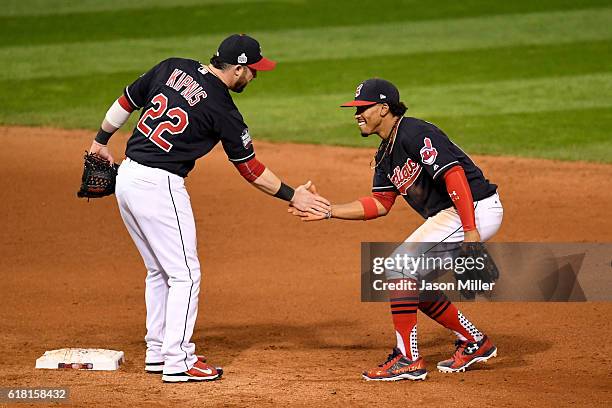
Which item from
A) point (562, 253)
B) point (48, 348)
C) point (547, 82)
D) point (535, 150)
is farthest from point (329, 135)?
point (48, 348)

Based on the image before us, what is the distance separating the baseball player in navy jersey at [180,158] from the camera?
6.39 m

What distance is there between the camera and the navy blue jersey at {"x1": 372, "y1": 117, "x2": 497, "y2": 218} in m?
6.41

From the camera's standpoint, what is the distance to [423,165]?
6.46 meters

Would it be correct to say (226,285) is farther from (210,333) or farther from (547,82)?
(547,82)

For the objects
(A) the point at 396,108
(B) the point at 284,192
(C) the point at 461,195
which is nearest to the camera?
(C) the point at 461,195

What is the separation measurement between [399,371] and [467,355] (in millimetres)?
587

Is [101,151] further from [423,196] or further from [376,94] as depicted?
[423,196]

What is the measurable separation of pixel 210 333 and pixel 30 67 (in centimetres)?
979

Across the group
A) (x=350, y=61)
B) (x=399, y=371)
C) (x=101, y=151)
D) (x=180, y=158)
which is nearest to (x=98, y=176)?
(x=101, y=151)

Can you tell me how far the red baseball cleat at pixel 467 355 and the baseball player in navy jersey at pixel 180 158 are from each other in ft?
4.73

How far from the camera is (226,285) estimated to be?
8789 millimetres

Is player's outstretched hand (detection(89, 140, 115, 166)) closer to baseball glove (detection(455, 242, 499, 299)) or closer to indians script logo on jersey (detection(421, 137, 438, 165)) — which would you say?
indians script logo on jersey (detection(421, 137, 438, 165))

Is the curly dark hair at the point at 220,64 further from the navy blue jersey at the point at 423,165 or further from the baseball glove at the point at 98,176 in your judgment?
the navy blue jersey at the point at 423,165

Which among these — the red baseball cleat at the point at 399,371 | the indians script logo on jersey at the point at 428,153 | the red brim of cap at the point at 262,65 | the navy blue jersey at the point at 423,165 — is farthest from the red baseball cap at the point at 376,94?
the red baseball cleat at the point at 399,371
